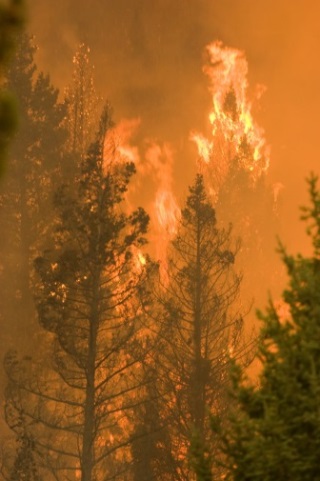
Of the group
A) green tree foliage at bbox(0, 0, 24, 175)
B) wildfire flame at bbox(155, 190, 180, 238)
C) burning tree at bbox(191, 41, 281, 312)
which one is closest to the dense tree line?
green tree foliage at bbox(0, 0, 24, 175)

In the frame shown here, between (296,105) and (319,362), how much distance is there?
11607cm

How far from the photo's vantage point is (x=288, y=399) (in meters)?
5.92

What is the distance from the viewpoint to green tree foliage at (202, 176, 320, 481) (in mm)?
5648

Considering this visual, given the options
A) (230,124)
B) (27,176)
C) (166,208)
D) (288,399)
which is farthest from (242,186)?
(288,399)

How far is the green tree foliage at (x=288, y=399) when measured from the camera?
18.5ft

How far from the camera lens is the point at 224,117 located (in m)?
63.7

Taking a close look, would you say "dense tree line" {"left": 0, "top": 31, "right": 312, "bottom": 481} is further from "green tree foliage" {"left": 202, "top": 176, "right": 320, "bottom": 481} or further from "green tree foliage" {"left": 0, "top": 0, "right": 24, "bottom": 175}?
"green tree foliage" {"left": 0, "top": 0, "right": 24, "bottom": 175}

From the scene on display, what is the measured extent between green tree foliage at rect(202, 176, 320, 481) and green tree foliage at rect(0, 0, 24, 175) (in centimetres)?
353

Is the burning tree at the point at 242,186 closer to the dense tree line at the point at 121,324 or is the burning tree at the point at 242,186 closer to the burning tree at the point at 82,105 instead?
the burning tree at the point at 82,105

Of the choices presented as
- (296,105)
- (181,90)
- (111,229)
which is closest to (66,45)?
(181,90)

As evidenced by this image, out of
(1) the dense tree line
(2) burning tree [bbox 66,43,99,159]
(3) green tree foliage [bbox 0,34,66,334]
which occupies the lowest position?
(1) the dense tree line

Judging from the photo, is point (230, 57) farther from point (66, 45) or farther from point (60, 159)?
point (60, 159)

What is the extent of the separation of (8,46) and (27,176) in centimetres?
2481

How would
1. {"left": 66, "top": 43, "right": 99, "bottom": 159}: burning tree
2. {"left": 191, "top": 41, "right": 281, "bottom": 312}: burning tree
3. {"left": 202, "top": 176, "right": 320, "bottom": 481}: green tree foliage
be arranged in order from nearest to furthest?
{"left": 202, "top": 176, "right": 320, "bottom": 481}: green tree foliage → {"left": 66, "top": 43, "right": 99, "bottom": 159}: burning tree → {"left": 191, "top": 41, "right": 281, "bottom": 312}: burning tree
